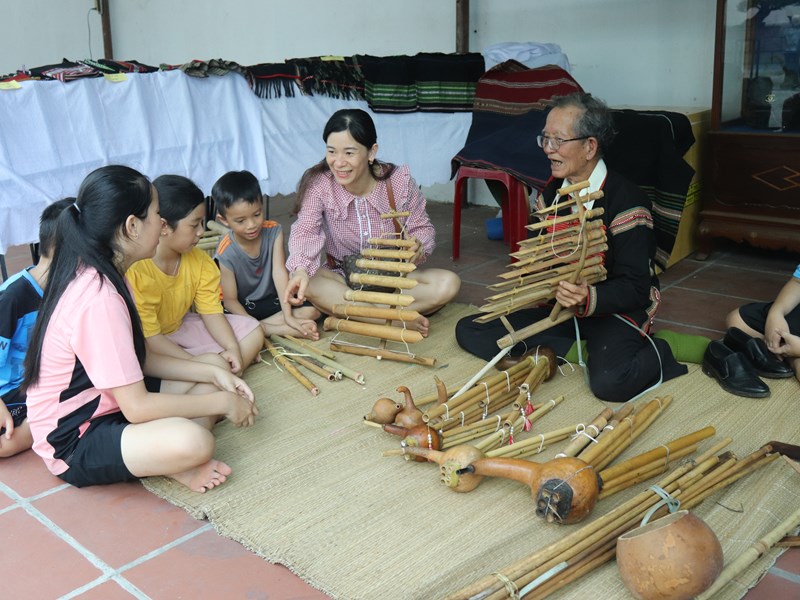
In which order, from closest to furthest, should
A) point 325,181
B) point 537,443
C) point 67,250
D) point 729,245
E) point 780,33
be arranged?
point 67,250
point 537,443
point 325,181
point 780,33
point 729,245

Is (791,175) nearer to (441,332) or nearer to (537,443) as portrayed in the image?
(441,332)

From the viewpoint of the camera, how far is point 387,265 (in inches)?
121

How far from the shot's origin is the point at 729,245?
4781 mm

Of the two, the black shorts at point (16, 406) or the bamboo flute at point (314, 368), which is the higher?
the black shorts at point (16, 406)

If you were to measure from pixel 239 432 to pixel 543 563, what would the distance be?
121 cm

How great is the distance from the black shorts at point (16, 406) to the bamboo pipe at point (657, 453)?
1748 millimetres

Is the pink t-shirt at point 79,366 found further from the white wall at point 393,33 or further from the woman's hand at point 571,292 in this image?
the white wall at point 393,33

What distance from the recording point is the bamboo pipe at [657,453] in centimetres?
214

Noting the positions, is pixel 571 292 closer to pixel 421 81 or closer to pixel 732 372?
pixel 732 372

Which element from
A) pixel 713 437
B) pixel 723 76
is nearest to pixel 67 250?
pixel 713 437

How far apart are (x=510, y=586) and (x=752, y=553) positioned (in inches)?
23.5

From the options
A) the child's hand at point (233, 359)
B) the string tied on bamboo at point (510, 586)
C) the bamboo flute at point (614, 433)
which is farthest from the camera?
the child's hand at point (233, 359)

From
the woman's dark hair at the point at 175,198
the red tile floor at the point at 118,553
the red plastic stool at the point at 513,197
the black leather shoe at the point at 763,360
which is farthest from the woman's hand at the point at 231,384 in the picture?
the red plastic stool at the point at 513,197

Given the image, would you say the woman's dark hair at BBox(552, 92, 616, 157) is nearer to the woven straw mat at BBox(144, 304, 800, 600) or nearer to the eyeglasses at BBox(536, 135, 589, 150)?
the eyeglasses at BBox(536, 135, 589, 150)
